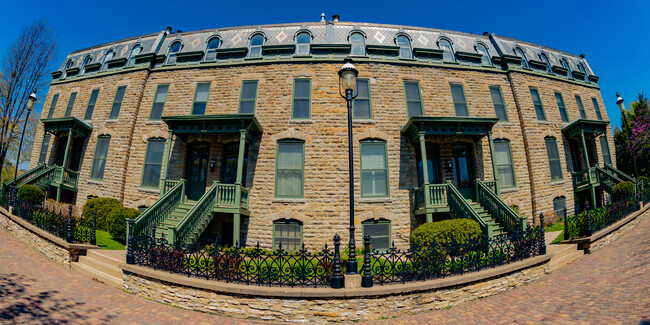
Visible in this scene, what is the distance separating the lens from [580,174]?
14898 mm

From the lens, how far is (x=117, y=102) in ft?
48.2

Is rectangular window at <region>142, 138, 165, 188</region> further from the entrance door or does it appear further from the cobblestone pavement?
the cobblestone pavement

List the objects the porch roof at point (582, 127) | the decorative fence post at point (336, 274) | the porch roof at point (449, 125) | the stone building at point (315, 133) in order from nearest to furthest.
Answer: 1. the decorative fence post at point (336, 274)
2. the porch roof at point (449, 125)
3. the stone building at point (315, 133)
4. the porch roof at point (582, 127)

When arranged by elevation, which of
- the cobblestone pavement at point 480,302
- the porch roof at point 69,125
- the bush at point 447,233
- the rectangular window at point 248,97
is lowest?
the cobblestone pavement at point 480,302

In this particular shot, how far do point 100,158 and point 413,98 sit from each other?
648 inches

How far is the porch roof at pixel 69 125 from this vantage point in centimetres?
1435

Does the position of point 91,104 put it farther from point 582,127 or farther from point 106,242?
point 582,127

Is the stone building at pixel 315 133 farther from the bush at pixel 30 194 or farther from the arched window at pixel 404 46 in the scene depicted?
the bush at pixel 30 194

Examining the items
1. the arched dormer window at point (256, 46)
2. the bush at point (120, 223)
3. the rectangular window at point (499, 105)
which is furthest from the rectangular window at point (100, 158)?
the rectangular window at point (499, 105)

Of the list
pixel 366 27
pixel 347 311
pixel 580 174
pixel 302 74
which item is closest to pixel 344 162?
pixel 302 74

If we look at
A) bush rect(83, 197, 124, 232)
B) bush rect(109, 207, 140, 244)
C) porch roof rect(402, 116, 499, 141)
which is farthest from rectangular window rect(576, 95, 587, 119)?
bush rect(83, 197, 124, 232)

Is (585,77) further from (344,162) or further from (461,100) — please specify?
(344,162)

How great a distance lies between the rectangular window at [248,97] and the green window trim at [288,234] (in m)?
5.39

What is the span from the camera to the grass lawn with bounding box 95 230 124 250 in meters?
9.89
